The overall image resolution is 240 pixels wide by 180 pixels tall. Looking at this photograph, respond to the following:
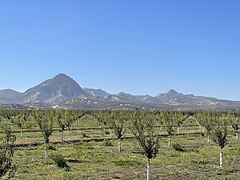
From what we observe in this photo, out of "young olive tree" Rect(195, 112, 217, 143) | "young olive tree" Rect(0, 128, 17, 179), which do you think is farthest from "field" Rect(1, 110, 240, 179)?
"young olive tree" Rect(0, 128, 17, 179)

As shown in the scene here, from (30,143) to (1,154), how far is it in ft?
131

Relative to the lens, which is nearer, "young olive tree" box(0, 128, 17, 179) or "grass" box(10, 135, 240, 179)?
"young olive tree" box(0, 128, 17, 179)

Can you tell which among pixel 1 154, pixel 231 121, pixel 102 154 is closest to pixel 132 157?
pixel 102 154

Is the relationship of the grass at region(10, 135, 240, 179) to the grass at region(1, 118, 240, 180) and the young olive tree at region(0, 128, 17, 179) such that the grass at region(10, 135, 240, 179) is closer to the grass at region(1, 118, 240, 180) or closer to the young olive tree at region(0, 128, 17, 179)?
the grass at region(1, 118, 240, 180)

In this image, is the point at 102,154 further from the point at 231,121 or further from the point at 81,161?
the point at 231,121

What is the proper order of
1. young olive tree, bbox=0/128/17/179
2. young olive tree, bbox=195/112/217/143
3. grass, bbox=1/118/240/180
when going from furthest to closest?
young olive tree, bbox=195/112/217/143
grass, bbox=1/118/240/180
young olive tree, bbox=0/128/17/179

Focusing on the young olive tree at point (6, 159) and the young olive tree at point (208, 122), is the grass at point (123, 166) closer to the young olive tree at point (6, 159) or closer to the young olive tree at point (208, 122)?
the young olive tree at point (208, 122)

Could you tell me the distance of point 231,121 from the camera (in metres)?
77.2

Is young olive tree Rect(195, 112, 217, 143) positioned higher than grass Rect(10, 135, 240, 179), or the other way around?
young olive tree Rect(195, 112, 217, 143)

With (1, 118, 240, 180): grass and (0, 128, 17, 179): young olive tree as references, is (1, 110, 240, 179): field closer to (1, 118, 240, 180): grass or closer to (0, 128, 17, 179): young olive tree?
(1, 118, 240, 180): grass

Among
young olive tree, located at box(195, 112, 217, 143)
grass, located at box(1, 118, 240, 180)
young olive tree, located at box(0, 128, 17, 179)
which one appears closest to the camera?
young olive tree, located at box(0, 128, 17, 179)

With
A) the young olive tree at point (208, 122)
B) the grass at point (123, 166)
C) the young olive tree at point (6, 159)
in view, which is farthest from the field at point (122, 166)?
the young olive tree at point (6, 159)

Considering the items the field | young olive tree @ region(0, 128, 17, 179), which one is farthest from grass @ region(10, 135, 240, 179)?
young olive tree @ region(0, 128, 17, 179)

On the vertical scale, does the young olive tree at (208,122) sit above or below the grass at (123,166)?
above
